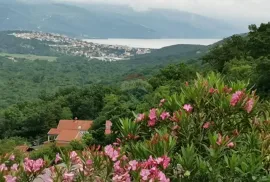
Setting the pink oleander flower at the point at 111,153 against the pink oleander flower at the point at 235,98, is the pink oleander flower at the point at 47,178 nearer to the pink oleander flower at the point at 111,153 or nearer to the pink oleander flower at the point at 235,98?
the pink oleander flower at the point at 111,153

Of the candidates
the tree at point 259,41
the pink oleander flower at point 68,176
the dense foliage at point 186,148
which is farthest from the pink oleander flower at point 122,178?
the tree at point 259,41

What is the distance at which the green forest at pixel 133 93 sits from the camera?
2939mm

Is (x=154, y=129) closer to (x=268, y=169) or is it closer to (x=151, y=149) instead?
(x=151, y=149)

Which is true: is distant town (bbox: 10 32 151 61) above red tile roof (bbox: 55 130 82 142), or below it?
below

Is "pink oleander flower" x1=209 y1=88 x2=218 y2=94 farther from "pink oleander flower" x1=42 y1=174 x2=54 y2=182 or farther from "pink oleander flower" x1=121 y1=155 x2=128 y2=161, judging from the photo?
"pink oleander flower" x1=42 y1=174 x2=54 y2=182

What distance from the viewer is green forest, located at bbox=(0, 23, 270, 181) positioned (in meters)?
2.94

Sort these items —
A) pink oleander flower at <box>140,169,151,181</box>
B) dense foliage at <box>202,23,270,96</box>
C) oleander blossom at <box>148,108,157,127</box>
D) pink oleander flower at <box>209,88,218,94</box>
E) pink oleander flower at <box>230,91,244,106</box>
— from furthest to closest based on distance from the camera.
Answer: dense foliage at <box>202,23,270,96</box>
oleander blossom at <box>148,108,157,127</box>
pink oleander flower at <box>209,88,218,94</box>
pink oleander flower at <box>230,91,244,106</box>
pink oleander flower at <box>140,169,151,181</box>

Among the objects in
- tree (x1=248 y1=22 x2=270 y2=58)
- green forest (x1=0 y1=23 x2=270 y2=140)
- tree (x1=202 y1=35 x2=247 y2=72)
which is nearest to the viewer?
green forest (x1=0 y1=23 x2=270 y2=140)

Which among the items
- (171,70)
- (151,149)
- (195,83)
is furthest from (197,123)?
(171,70)

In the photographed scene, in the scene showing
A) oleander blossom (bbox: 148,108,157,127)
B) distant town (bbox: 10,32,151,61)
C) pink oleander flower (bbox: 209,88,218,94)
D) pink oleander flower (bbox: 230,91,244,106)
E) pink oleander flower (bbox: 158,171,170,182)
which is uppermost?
pink oleander flower (bbox: 209,88,218,94)

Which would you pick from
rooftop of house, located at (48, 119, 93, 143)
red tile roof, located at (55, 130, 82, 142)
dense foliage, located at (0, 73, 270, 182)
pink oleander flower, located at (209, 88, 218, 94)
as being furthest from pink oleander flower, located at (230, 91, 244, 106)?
red tile roof, located at (55, 130, 82, 142)

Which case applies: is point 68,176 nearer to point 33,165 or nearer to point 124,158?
point 33,165

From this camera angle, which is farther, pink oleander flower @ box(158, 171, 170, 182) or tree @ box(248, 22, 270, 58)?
tree @ box(248, 22, 270, 58)

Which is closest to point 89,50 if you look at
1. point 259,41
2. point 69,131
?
point 69,131
